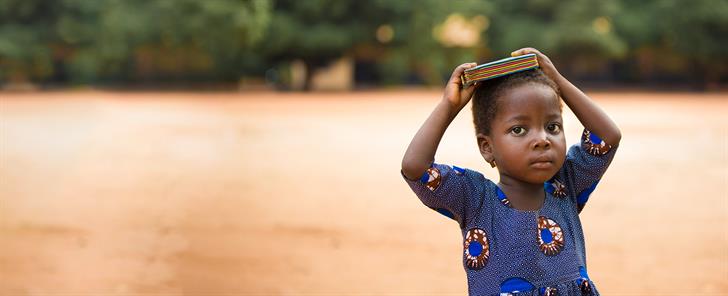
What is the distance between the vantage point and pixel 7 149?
9258 mm

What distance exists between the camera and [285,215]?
17.4 ft

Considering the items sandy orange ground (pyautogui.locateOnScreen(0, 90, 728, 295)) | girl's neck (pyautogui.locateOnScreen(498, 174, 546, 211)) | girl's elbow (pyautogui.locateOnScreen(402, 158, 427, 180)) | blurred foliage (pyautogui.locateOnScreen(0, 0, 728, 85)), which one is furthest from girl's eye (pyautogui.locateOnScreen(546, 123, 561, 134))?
blurred foliage (pyautogui.locateOnScreen(0, 0, 728, 85))

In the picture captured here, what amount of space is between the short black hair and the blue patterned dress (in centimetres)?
14

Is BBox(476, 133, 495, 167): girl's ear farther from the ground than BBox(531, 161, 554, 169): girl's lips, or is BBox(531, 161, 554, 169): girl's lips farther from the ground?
BBox(476, 133, 495, 167): girl's ear

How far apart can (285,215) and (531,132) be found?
3.50 metres

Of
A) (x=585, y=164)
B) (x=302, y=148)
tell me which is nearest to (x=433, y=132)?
(x=585, y=164)

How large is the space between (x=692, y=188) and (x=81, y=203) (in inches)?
176

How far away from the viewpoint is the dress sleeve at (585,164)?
2107 millimetres

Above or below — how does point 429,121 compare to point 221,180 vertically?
above

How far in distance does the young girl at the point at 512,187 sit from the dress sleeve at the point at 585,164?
92 millimetres

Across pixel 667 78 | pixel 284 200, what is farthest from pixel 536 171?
pixel 667 78

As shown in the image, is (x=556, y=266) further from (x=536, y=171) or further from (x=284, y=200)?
(x=284, y=200)

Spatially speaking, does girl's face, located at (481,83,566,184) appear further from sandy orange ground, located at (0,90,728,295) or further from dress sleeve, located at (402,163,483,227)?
sandy orange ground, located at (0,90,728,295)

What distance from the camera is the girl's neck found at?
2.02 meters
